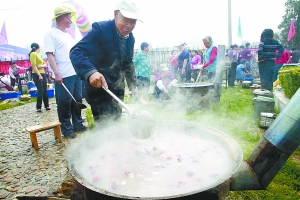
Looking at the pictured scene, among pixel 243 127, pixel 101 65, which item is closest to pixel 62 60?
pixel 101 65

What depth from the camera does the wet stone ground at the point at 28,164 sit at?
2.88 metres

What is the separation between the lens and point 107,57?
2750mm

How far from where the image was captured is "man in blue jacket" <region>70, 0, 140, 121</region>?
2264 mm

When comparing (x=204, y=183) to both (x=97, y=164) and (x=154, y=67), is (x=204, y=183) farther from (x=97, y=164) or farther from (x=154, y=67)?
(x=154, y=67)

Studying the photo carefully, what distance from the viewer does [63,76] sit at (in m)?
4.38

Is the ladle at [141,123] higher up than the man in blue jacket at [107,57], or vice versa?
the man in blue jacket at [107,57]

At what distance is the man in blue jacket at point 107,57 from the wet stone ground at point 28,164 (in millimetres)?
1130

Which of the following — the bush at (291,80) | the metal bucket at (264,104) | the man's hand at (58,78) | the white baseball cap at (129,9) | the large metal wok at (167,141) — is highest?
the white baseball cap at (129,9)

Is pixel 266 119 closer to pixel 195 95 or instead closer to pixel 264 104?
pixel 264 104

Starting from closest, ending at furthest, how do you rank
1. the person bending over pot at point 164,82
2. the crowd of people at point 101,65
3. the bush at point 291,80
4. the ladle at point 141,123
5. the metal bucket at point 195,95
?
1. the ladle at point 141,123
2. the crowd of people at point 101,65
3. the bush at point 291,80
4. the metal bucket at point 195,95
5. the person bending over pot at point 164,82

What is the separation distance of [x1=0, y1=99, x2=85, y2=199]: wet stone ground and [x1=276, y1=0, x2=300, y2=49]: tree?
32879mm

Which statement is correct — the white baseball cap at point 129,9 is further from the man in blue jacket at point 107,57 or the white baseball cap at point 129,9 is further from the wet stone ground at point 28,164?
the wet stone ground at point 28,164

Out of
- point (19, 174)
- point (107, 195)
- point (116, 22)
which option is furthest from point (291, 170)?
point (19, 174)

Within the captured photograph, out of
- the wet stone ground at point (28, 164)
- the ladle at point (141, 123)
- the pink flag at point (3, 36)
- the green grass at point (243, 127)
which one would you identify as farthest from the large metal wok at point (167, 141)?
the pink flag at point (3, 36)
